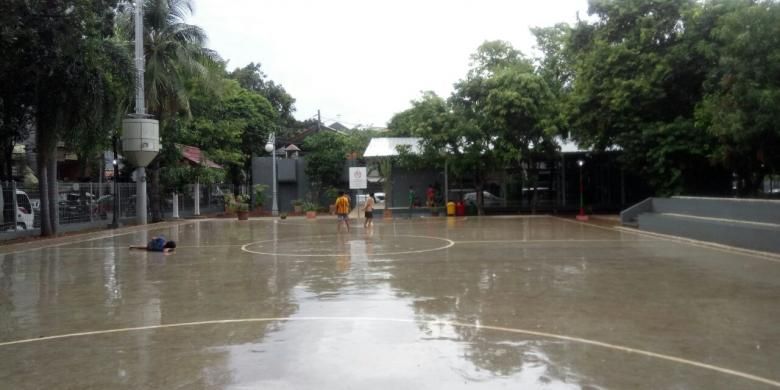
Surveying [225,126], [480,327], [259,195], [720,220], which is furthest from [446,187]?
[480,327]

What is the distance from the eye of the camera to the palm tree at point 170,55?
83.1 ft

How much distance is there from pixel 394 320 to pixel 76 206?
67.1ft

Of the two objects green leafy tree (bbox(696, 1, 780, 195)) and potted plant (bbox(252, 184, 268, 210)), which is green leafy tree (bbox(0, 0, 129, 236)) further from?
green leafy tree (bbox(696, 1, 780, 195))

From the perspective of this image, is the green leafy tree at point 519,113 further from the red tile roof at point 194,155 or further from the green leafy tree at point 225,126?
the red tile roof at point 194,155

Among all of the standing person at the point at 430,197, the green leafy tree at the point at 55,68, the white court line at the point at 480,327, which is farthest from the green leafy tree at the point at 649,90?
the white court line at the point at 480,327

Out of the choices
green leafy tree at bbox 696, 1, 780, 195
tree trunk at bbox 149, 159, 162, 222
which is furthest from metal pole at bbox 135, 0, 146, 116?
green leafy tree at bbox 696, 1, 780, 195

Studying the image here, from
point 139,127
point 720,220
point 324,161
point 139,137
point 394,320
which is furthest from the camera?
point 324,161

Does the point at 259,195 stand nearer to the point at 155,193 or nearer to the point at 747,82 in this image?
the point at 155,193

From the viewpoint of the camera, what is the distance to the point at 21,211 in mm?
20453

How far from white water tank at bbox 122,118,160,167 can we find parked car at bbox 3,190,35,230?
3697 mm

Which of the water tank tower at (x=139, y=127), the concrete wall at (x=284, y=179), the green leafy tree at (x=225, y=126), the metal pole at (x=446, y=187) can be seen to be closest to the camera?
the water tank tower at (x=139, y=127)

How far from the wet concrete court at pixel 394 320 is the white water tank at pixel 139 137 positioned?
29.7 ft

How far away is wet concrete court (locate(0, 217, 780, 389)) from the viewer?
5.24 m

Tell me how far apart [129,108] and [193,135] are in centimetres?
460
